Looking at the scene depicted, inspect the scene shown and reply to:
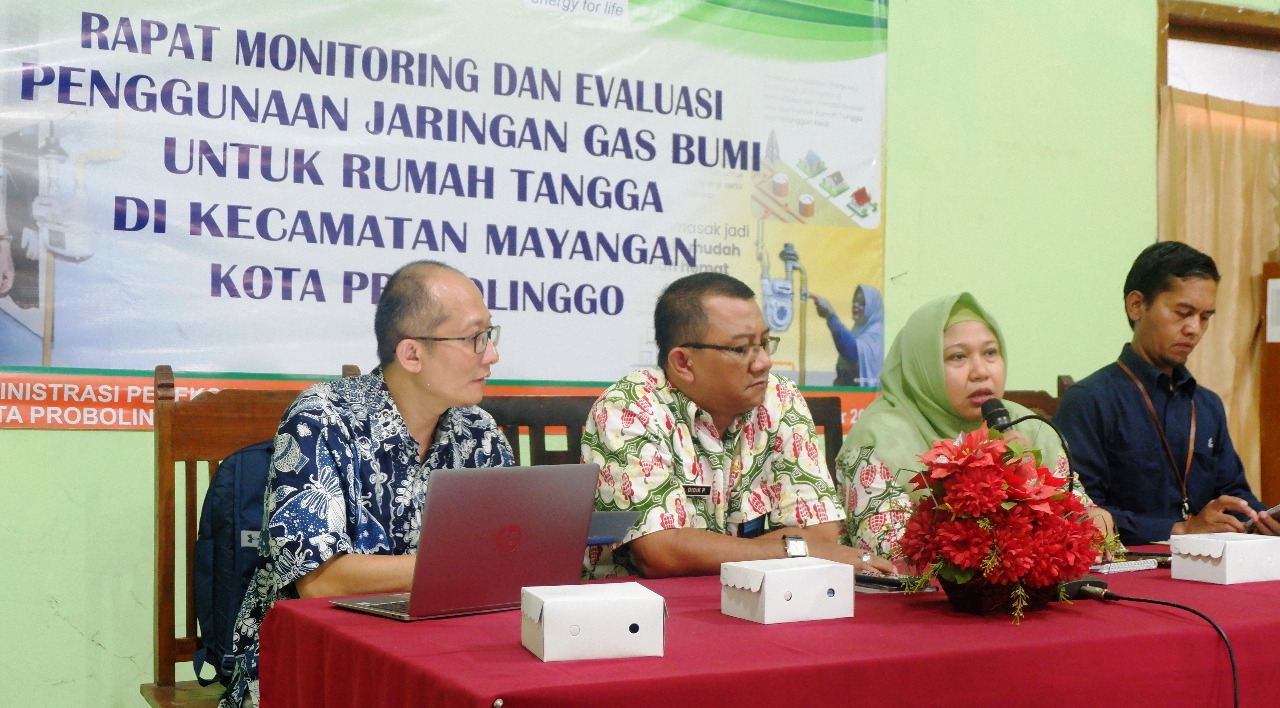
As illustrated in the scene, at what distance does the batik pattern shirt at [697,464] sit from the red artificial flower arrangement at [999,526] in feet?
2.24

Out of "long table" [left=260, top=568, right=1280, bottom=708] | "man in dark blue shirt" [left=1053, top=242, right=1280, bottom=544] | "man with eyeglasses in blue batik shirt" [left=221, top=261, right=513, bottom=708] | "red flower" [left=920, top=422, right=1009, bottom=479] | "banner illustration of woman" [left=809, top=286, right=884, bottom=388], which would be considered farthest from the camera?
"banner illustration of woman" [left=809, top=286, right=884, bottom=388]

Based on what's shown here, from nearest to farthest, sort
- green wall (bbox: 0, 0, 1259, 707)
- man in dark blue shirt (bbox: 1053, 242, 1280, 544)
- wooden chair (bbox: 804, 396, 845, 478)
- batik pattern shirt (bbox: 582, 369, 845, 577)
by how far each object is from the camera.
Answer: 1. batik pattern shirt (bbox: 582, 369, 845, 577)
2. wooden chair (bbox: 804, 396, 845, 478)
3. man in dark blue shirt (bbox: 1053, 242, 1280, 544)
4. green wall (bbox: 0, 0, 1259, 707)

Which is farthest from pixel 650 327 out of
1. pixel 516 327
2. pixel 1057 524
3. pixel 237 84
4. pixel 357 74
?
pixel 1057 524

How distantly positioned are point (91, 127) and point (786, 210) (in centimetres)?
183

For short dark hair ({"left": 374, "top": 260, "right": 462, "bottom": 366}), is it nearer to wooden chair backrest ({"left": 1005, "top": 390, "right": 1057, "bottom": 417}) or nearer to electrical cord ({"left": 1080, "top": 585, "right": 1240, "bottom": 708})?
electrical cord ({"left": 1080, "top": 585, "right": 1240, "bottom": 708})

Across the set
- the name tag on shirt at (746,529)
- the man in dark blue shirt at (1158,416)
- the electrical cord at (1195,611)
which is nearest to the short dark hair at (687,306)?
the name tag on shirt at (746,529)

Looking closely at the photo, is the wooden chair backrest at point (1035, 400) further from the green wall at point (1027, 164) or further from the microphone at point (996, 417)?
the microphone at point (996, 417)

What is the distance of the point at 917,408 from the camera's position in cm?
237

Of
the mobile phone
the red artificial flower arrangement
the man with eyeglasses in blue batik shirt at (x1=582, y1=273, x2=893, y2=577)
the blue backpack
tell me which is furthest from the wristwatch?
the mobile phone

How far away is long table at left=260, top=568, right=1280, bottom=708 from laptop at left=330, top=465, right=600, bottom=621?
0.09ft

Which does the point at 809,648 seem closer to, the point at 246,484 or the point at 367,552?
the point at 367,552

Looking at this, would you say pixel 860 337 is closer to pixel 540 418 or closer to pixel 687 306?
pixel 687 306

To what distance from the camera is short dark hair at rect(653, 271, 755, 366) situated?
225cm

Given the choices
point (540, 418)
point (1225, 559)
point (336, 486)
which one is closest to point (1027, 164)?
point (540, 418)
